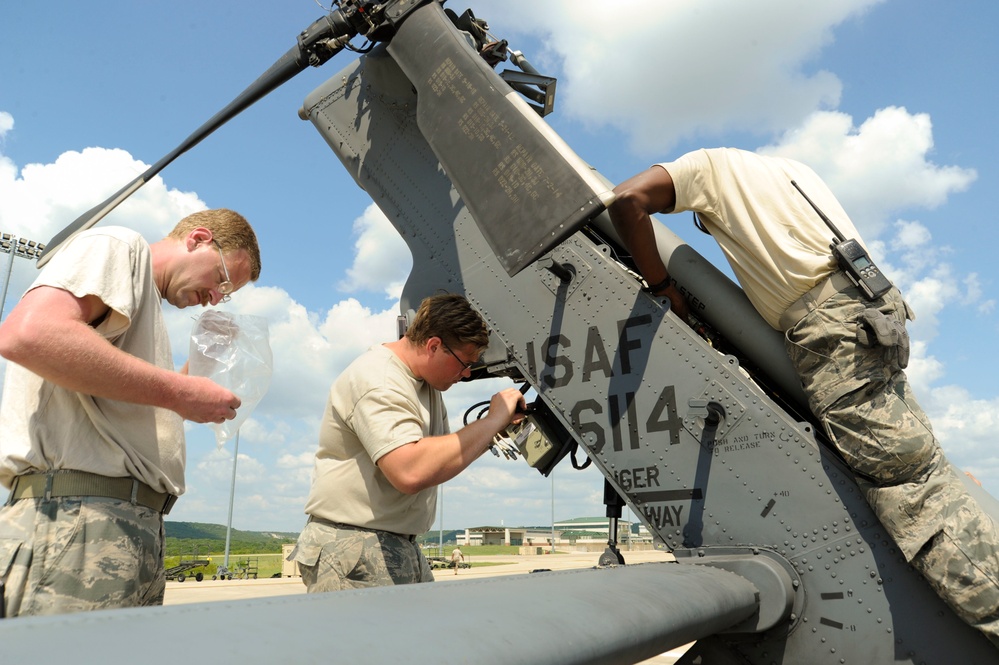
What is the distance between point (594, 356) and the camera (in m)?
4.18

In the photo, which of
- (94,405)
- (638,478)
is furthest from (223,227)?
(638,478)

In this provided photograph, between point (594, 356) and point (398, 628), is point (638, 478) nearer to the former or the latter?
point (594, 356)

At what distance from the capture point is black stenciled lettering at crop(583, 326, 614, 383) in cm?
412

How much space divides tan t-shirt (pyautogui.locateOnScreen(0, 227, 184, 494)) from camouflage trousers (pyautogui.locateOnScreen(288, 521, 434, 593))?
917mm

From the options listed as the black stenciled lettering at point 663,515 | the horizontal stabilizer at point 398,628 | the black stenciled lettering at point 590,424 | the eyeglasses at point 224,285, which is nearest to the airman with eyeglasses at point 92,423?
the eyeglasses at point 224,285

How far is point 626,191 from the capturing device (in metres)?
3.72

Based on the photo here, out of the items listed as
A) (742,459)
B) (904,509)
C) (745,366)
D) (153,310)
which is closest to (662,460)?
(742,459)

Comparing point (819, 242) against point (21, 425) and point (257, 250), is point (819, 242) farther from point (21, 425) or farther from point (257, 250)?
point (21, 425)

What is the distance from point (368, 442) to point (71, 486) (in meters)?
1.12

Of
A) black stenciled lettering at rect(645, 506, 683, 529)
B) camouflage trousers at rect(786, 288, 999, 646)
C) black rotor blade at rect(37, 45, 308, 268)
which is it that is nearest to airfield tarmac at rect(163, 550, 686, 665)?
black stenciled lettering at rect(645, 506, 683, 529)

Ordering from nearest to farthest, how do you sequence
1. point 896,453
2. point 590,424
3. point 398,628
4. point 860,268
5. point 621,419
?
point 398,628
point 896,453
point 860,268
point 621,419
point 590,424

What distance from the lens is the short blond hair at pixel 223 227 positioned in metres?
2.69

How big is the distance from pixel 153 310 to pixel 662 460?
263 centimetres

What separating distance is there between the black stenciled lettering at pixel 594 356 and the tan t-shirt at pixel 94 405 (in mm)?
2444
